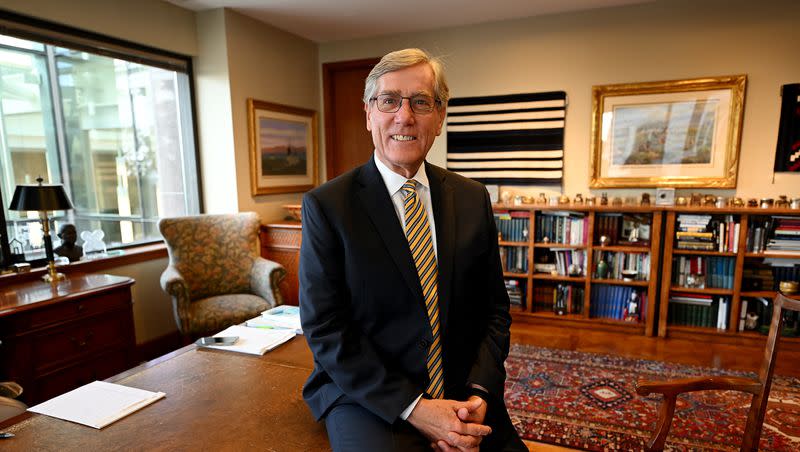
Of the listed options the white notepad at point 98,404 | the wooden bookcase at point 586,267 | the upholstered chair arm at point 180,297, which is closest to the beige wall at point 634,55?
the wooden bookcase at point 586,267

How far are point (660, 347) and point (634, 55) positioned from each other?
2427 millimetres

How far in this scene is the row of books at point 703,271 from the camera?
362cm

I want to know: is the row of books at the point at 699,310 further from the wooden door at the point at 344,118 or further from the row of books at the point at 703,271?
the wooden door at the point at 344,118

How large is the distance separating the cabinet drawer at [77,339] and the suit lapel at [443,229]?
7.51ft

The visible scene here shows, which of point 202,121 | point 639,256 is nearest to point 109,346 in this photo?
point 202,121

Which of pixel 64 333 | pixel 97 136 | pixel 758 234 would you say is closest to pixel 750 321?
pixel 758 234

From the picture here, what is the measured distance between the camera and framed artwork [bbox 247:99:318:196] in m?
4.09

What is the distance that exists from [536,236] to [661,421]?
9.24 ft

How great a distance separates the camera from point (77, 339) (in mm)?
2518

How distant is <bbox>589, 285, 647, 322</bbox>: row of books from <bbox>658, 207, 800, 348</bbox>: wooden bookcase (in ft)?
0.57

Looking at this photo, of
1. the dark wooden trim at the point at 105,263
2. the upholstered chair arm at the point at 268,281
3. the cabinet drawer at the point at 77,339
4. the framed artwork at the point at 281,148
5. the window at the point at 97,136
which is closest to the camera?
the cabinet drawer at the point at 77,339

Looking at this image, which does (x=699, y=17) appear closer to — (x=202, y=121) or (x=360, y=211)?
(x=360, y=211)

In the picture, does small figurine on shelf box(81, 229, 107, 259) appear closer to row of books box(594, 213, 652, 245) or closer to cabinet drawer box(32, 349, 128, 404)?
cabinet drawer box(32, 349, 128, 404)

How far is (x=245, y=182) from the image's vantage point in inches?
158
